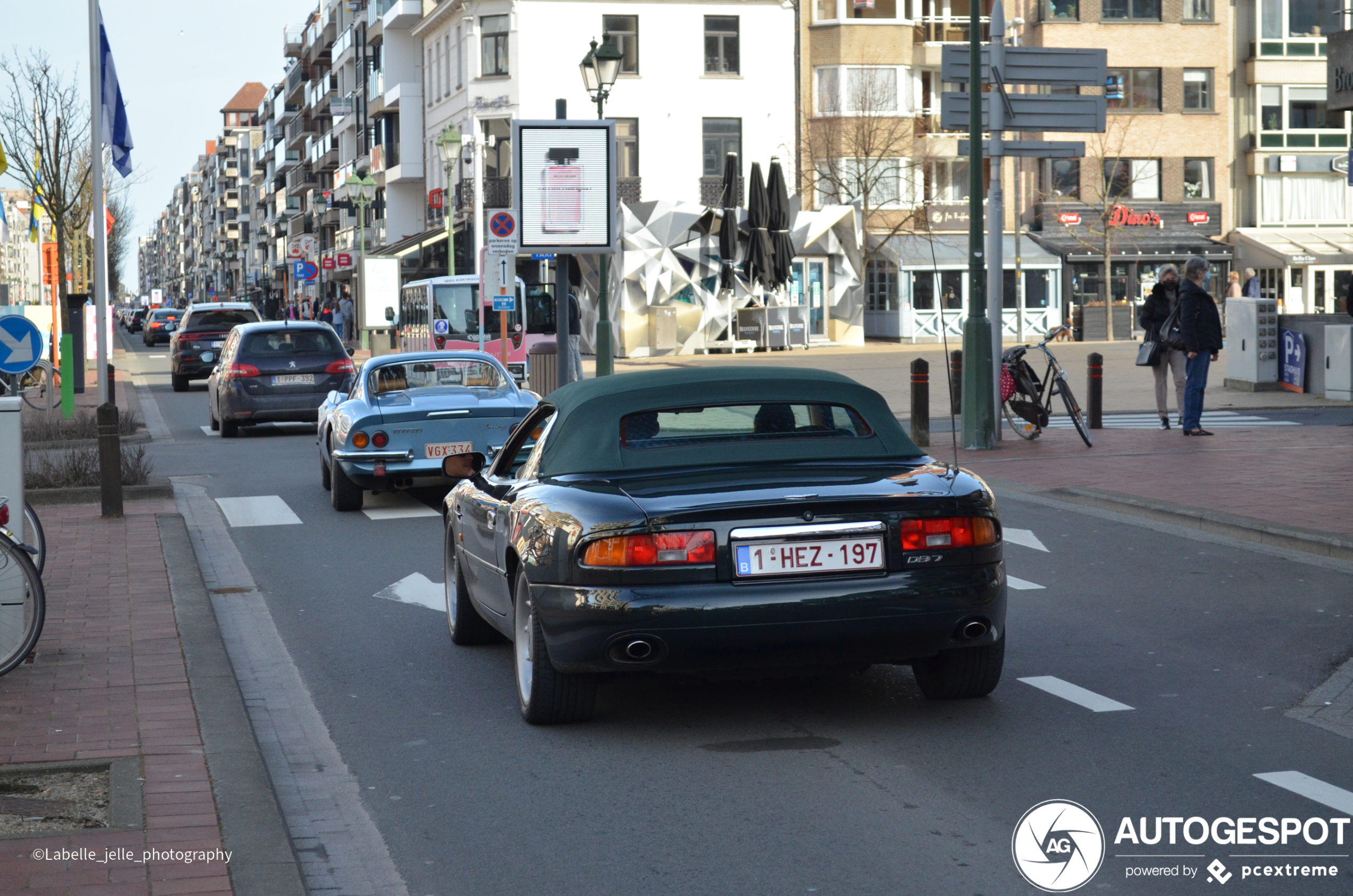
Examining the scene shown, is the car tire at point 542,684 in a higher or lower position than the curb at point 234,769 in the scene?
higher

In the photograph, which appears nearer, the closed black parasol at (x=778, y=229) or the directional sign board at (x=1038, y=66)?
the directional sign board at (x=1038, y=66)

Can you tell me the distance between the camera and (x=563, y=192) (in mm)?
22812

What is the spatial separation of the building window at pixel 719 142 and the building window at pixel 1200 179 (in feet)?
51.7

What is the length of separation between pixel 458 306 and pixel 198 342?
592cm

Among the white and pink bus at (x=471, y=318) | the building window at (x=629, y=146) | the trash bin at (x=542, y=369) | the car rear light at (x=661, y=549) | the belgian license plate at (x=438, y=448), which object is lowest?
the belgian license plate at (x=438, y=448)

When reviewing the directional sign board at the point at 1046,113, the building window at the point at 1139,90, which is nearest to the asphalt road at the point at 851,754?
the directional sign board at the point at 1046,113

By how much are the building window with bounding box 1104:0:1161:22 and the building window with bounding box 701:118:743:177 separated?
13357 mm

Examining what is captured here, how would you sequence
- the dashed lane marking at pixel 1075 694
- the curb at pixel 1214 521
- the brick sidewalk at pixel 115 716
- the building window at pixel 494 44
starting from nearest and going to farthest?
the brick sidewalk at pixel 115 716
the dashed lane marking at pixel 1075 694
the curb at pixel 1214 521
the building window at pixel 494 44

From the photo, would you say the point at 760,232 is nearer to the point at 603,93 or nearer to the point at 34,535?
the point at 603,93

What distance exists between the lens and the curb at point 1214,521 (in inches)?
413

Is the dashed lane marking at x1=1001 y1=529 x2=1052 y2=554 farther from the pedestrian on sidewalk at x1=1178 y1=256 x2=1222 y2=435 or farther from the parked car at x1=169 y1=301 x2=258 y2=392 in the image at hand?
the parked car at x1=169 y1=301 x2=258 y2=392

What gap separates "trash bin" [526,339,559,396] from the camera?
2720 cm

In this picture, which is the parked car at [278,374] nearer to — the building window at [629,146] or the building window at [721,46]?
the building window at [629,146]

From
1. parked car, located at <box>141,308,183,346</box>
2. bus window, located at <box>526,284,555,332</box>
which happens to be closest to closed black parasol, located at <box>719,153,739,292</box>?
bus window, located at <box>526,284,555,332</box>
